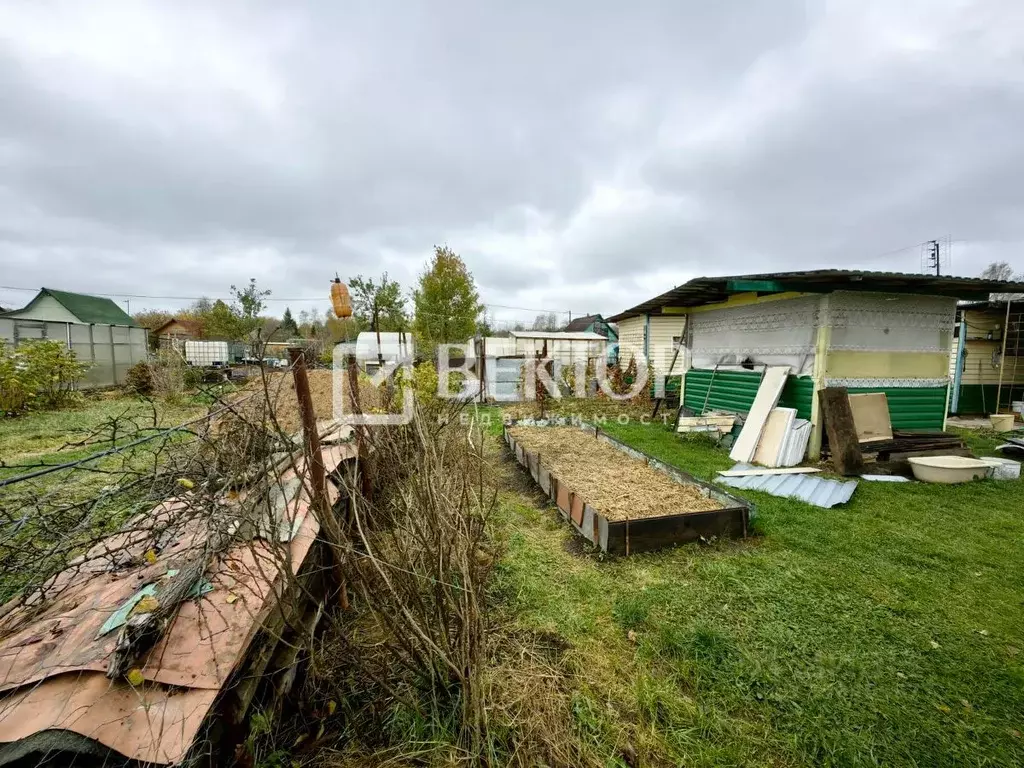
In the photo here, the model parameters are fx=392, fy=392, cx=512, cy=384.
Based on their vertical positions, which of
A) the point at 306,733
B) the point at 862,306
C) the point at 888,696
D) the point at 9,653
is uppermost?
the point at 862,306

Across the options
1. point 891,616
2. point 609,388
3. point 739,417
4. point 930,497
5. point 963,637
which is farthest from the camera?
point 609,388

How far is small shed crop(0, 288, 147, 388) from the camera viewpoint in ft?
37.2

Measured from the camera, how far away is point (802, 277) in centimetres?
533

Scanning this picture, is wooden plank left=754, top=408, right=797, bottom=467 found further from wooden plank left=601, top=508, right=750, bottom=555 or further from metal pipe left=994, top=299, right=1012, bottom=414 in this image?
metal pipe left=994, top=299, right=1012, bottom=414

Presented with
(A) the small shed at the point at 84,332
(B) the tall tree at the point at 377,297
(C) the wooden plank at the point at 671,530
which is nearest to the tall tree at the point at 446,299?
(B) the tall tree at the point at 377,297

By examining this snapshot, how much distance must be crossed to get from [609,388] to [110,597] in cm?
1117

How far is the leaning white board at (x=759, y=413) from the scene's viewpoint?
6.01m

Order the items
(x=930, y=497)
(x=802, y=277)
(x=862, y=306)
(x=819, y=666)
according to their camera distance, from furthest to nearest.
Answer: (x=862, y=306) < (x=802, y=277) < (x=930, y=497) < (x=819, y=666)

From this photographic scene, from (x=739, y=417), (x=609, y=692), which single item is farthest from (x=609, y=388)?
(x=609, y=692)

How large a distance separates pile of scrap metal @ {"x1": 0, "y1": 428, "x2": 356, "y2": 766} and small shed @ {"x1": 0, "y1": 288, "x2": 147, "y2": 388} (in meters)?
13.2

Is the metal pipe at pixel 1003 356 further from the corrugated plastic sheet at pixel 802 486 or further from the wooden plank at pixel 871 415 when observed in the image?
the corrugated plastic sheet at pixel 802 486

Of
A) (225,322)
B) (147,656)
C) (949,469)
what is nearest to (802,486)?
(949,469)

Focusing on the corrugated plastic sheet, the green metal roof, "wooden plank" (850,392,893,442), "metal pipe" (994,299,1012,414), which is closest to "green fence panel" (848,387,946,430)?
"wooden plank" (850,392,893,442)

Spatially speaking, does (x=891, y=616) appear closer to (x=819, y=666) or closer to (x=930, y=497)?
(x=819, y=666)
